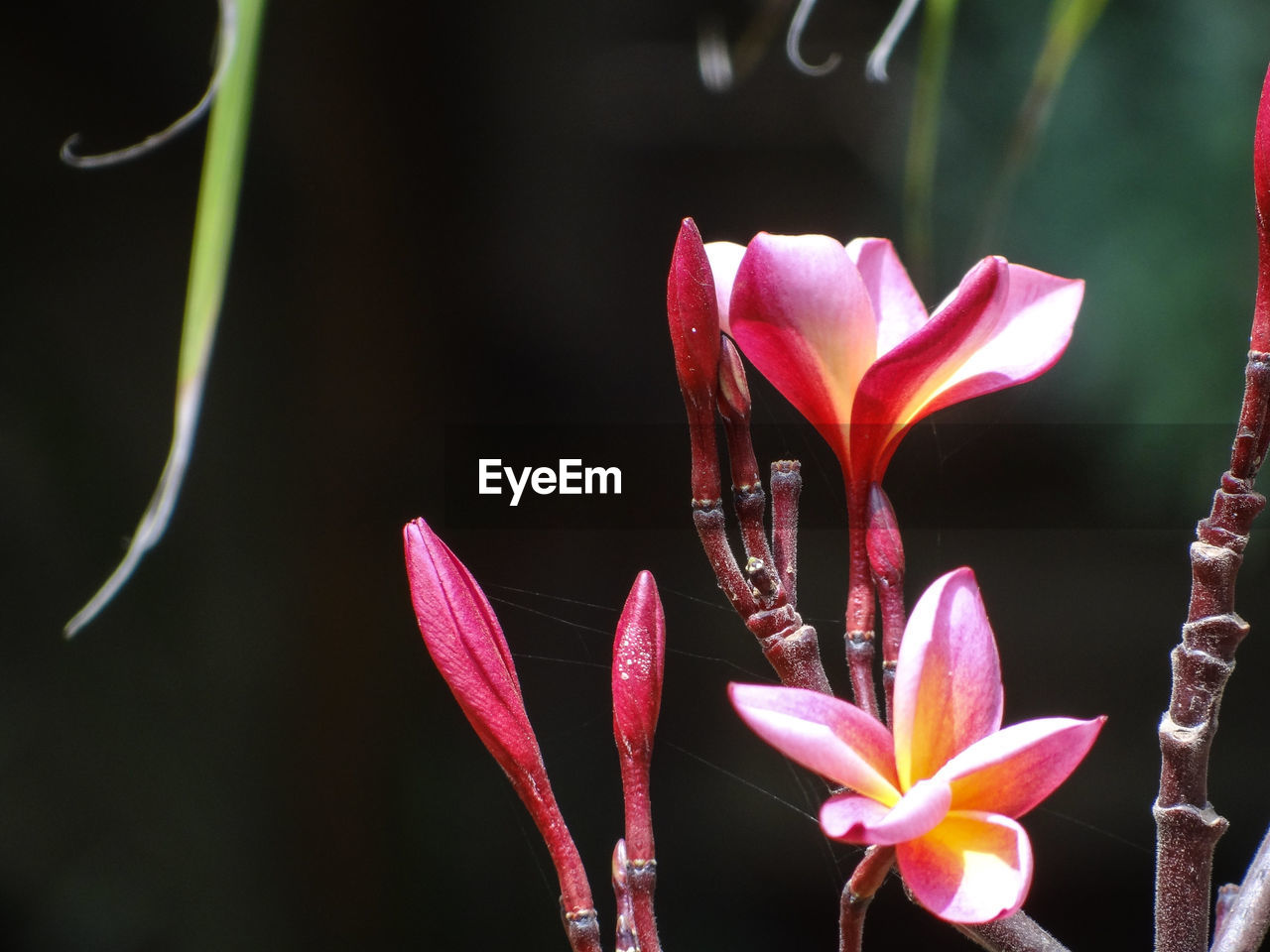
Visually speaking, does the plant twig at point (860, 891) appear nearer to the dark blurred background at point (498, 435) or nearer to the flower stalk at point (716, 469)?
the flower stalk at point (716, 469)

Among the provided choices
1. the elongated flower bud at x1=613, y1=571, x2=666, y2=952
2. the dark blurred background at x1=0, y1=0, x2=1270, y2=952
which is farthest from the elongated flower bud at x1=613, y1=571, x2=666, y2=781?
the dark blurred background at x1=0, y1=0, x2=1270, y2=952

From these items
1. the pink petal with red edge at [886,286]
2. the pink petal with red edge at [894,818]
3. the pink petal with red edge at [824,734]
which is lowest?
the pink petal with red edge at [894,818]

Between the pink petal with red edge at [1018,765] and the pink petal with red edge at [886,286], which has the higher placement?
the pink petal with red edge at [886,286]

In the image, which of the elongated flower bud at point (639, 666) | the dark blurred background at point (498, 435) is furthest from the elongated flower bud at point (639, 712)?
the dark blurred background at point (498, 435)

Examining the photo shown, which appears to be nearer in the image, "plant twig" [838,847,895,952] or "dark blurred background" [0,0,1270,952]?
"plant twig" [838,847,895,952]

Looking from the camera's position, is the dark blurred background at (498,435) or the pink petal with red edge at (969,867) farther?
the dark blurred background at (498,435)

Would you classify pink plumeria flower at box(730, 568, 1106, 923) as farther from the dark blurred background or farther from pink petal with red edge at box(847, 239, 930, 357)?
the dark blurred background
